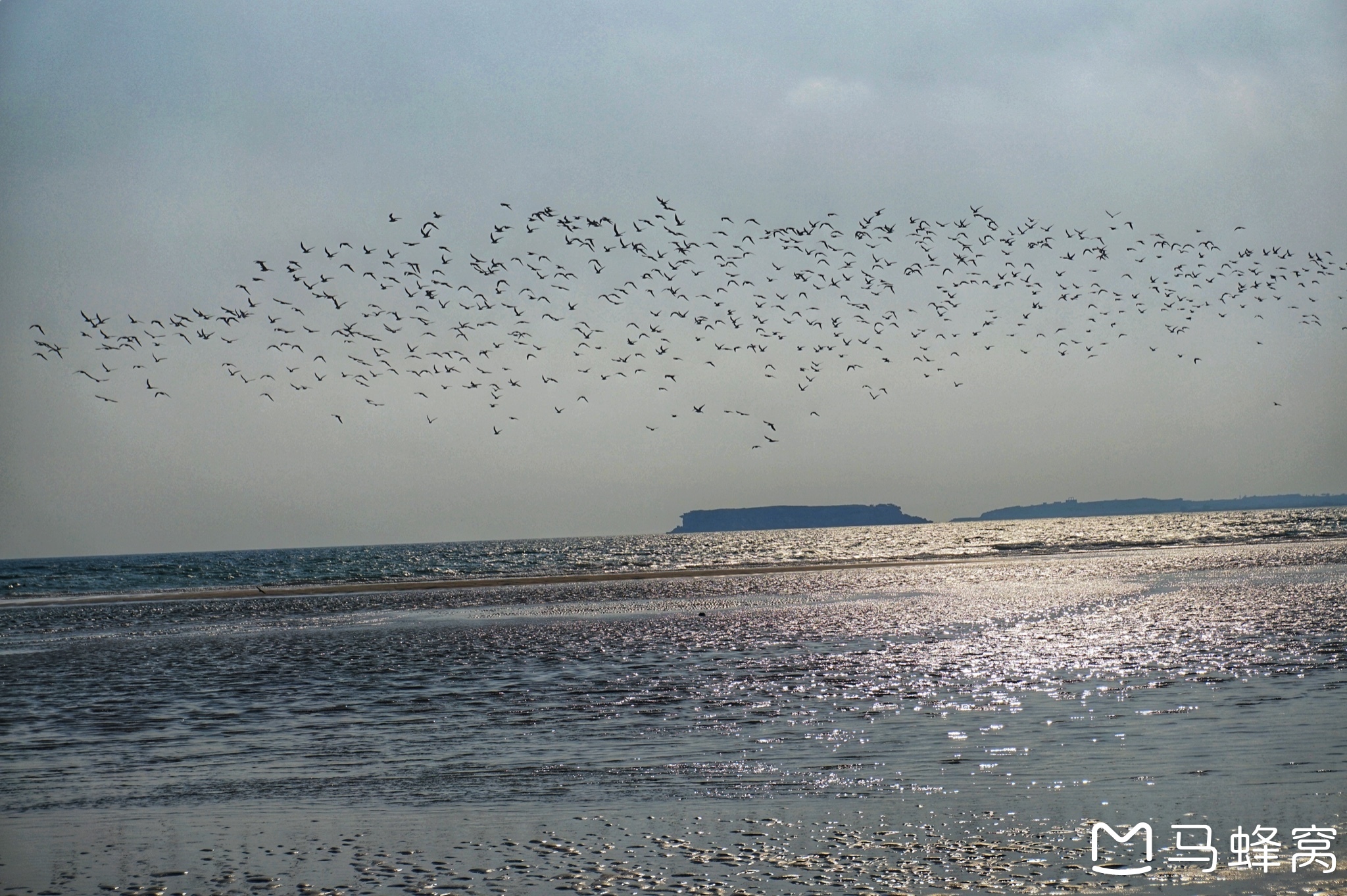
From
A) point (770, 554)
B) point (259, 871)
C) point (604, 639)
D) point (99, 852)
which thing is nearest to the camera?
point (259, 871)

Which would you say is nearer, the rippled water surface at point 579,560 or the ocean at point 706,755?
the ocean at point 706,755

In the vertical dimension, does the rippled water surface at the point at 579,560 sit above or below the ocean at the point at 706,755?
below

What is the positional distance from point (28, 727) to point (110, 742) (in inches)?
122

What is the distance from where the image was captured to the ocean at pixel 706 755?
970cm

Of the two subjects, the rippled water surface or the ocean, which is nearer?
the ocean

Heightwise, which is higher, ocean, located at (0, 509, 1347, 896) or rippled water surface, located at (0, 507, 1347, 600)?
ocean, located at (0, 509, 1347, 896)

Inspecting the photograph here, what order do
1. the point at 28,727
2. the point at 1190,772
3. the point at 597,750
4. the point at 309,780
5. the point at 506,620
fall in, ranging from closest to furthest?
1. the point at 1190,772
2. the point at 309,780
3. the point at 597,750
4. the point at 28,727
5. the point at 506,620

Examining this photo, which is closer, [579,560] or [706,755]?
[706,755]

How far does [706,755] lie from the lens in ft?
47.0

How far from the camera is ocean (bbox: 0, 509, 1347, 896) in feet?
31.8

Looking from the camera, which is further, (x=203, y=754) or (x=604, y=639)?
(x=604, y=639)

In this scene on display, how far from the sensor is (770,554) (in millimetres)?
109000

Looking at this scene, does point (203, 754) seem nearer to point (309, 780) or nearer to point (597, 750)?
point (309, 780)

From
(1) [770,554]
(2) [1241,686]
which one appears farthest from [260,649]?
(1) [770,554]
